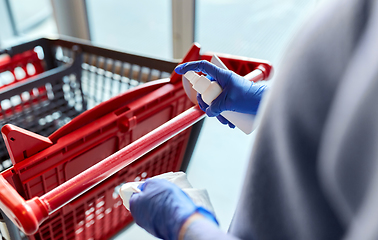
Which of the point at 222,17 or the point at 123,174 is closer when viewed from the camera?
the point at 123,174

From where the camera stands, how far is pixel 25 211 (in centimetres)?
47

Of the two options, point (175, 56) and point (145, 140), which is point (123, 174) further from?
point (175, 56)

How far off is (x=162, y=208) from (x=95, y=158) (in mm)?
335

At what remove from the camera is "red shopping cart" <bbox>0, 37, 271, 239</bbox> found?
52cm

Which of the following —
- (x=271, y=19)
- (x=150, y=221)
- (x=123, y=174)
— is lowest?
(x=123, y=174)

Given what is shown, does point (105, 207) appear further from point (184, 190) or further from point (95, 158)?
point (184, 190)

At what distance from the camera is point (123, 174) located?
33.8 inches

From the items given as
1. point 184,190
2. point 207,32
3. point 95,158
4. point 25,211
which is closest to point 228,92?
point 184,190

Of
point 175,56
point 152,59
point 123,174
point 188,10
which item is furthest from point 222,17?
point 123,174

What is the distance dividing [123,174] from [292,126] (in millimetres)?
645

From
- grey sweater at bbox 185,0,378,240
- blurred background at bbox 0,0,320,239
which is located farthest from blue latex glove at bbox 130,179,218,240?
blurred background at bbox 0,0,320,239

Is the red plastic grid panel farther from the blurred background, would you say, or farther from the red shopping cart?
the blurred background

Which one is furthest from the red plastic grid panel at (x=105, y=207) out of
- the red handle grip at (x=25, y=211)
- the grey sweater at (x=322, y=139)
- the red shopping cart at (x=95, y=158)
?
the grey sweater at (x=322, y=139)

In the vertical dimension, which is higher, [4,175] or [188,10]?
[188,10]
